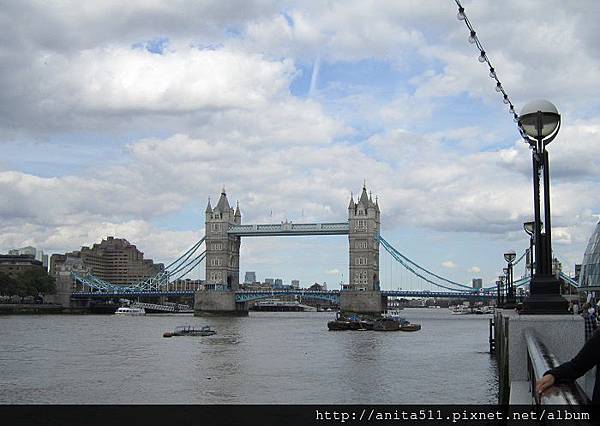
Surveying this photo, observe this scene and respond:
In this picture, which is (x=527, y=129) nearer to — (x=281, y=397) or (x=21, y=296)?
(x=281, y=397)

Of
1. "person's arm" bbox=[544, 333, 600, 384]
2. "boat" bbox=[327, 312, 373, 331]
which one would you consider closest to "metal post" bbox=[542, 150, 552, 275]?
"person's arm" bbox=[544, 333, 600, 384]

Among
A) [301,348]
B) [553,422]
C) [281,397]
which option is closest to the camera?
[553,422]

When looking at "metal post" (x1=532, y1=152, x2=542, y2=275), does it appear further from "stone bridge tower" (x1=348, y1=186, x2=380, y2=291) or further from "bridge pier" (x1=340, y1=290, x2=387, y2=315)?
"stone bridge tower" (x1=348, y1=186, x2=380, y2=291)

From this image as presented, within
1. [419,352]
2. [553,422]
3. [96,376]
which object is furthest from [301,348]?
[553,422]

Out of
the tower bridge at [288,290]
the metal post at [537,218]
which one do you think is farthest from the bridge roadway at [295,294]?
the metal post at [537,218]

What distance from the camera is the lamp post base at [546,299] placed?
8336 millimetres

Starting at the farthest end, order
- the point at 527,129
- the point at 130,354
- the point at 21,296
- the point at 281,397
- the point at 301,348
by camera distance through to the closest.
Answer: the point at 21,296 < the point at 301,348 < the point at 130,354 < the point at 281,397 < the point at 527,129

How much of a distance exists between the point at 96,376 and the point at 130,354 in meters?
11.1

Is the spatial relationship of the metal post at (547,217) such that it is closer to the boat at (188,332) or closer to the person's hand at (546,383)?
the person's hand at (546,383)

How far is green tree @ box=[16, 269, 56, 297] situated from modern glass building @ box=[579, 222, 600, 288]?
81.0 meters

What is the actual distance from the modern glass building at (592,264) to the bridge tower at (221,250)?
67181 mm

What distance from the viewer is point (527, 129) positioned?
8609mm

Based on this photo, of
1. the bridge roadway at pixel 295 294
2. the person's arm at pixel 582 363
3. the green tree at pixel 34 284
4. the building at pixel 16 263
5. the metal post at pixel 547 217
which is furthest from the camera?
the building at pixel 16 263

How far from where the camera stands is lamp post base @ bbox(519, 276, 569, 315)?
8.34 meters
